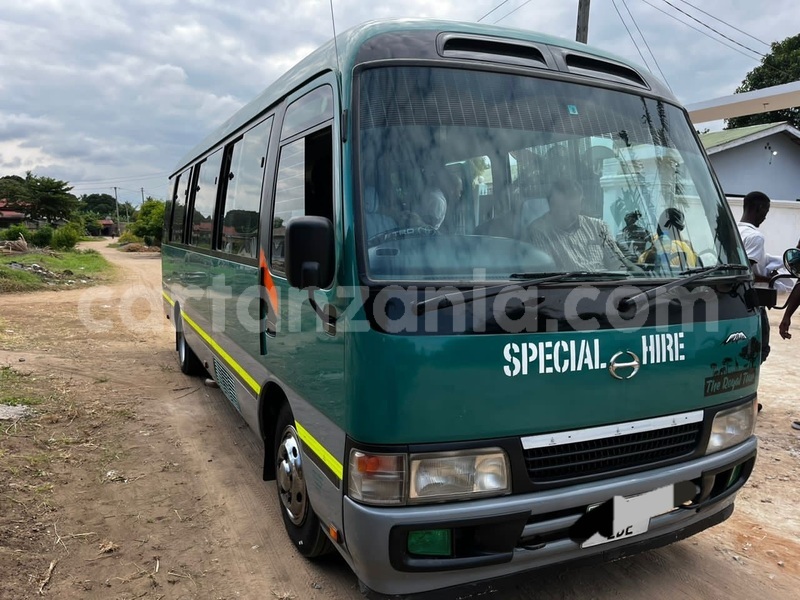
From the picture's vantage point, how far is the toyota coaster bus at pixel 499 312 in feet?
7.31

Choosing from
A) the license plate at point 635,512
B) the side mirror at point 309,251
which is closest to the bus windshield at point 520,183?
the side mirror at point 309,251

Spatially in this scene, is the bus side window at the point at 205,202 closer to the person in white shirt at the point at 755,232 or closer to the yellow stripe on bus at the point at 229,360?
the yellow stripe on bus at the point at 229,360

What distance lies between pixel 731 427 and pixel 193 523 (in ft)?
10.1

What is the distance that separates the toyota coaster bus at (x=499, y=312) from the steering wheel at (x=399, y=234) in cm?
1

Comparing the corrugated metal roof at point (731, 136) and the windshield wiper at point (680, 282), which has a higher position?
the corrugated metal roof at point (731, 136)

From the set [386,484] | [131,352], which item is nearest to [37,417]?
[131,352]

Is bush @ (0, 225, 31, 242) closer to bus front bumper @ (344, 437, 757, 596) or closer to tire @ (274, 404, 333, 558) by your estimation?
tire @ (274, 404, 333, 558)

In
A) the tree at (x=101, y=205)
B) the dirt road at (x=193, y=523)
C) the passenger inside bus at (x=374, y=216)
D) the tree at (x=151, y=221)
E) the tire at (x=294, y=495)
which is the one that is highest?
the tree at (x=101, y=205)

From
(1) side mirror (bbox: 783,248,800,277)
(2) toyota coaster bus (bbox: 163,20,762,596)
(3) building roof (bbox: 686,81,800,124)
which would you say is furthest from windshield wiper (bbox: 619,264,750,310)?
(3) building roof (bbox: 686,81,800,124)

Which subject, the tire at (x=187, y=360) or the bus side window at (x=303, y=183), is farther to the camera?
the tire at (x=187, y=360)

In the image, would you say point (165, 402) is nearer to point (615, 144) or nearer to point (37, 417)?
point (37, 417)

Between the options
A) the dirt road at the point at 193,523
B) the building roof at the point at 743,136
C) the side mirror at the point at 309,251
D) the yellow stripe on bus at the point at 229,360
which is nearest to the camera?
the side mirror at the point at 309,251

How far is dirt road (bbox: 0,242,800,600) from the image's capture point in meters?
3.05

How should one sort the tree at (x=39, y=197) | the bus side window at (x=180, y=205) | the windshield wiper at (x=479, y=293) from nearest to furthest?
the windshield wiper at (x=479, y=293) < the bus side window at (x=180, y=205) < the tree at (x=39, y=197)
